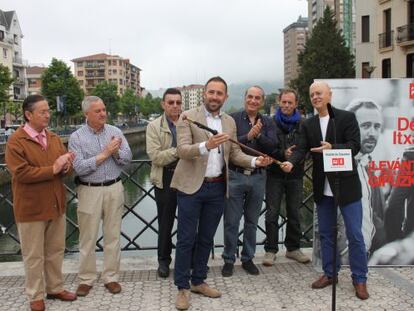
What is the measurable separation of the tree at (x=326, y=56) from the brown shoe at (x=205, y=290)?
110 ft

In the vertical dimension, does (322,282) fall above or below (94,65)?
below

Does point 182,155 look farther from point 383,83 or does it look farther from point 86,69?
point 86,69

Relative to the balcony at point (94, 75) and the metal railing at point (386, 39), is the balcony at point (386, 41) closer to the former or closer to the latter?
the metal railing at point (386, 39)

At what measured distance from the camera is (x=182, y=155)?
11.7 ft

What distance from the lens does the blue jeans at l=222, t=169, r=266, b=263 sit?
434 centimetres

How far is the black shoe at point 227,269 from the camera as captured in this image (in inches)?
176

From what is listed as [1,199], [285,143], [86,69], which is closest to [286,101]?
[285,143]

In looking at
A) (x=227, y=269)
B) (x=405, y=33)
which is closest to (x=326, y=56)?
(x=405, y=33)

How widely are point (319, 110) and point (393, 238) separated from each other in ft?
5.37

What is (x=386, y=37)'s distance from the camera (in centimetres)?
2798

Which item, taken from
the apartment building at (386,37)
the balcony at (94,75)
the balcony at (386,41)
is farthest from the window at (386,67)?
the balcony at (94,75)

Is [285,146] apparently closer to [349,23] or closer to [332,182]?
[332,182]

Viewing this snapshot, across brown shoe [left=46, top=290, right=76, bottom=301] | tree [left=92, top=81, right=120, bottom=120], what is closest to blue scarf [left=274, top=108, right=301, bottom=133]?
brown shoe [left=46, top=290, right=76, bottom=301]

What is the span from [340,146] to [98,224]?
230 centimetres
